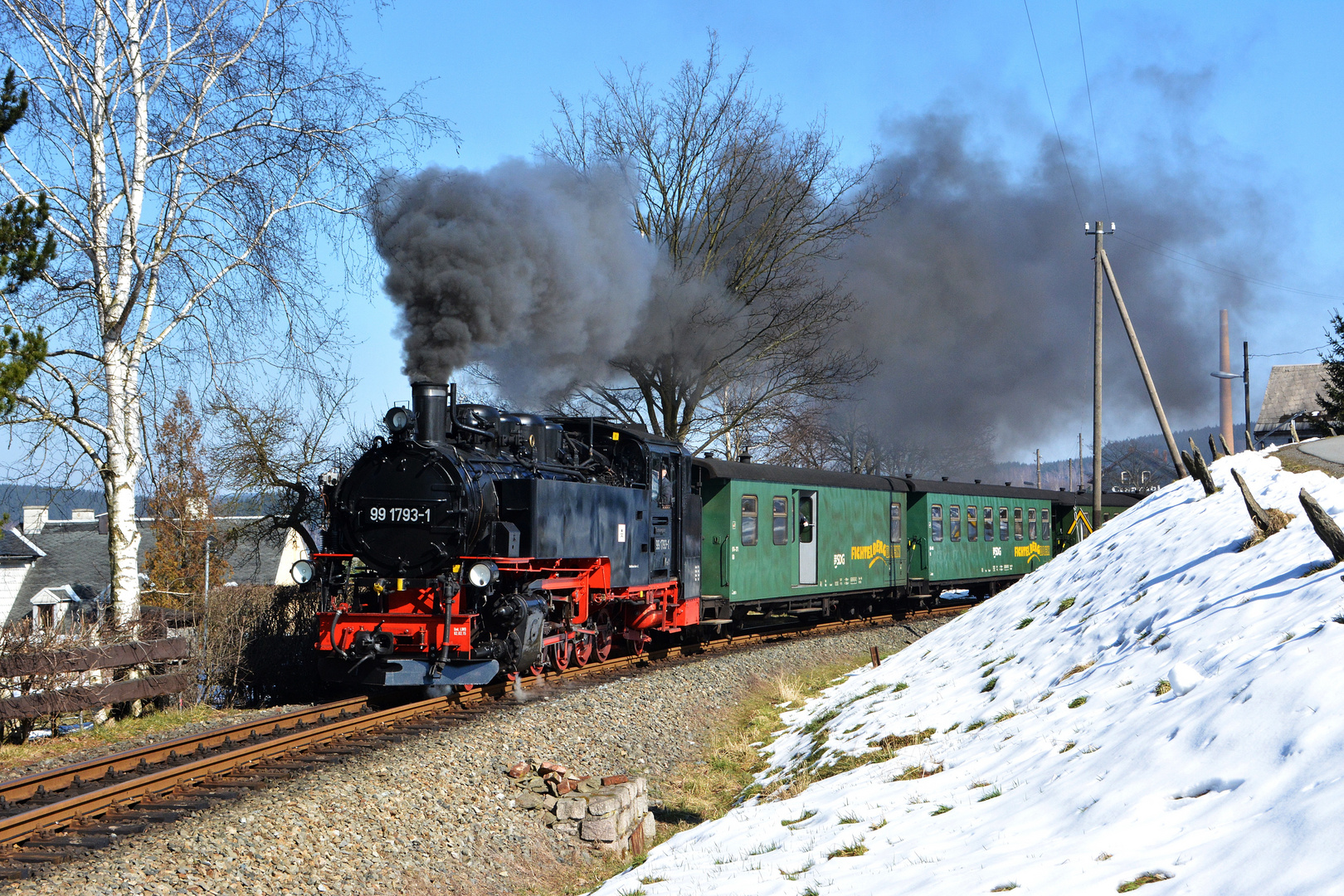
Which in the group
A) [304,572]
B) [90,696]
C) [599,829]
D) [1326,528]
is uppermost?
[1326,528]

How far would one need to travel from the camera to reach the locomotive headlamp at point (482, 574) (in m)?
8.98

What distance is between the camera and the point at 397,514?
946 centimetres

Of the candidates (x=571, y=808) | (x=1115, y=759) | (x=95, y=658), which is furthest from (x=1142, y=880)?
(x=95, y=658)

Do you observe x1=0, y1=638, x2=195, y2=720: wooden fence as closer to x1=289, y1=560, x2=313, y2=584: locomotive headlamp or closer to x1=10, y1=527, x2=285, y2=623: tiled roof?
x1=289, y1=560, x2=313, y2=584: locomotive headlamp

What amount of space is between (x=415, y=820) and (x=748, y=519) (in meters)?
8.93

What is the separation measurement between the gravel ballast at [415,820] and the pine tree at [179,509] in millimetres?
13360

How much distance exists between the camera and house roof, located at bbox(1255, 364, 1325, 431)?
42.9m

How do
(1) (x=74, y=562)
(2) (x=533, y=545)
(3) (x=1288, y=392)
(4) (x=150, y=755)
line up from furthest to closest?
1. (3) (x=1288, y=392)
2. (1) (x=74, y=562)
3. (2) (x=533, y=545)
4. (4) (x=150, y=755)

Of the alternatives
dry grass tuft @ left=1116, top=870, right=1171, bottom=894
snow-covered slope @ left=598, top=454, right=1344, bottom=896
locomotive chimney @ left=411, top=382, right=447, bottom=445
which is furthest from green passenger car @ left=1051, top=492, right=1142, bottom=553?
dry grass tuft @ left=1116, top=870, right=1171, bottom=894

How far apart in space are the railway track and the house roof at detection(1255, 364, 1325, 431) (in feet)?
142

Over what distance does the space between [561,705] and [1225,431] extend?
1913 centimetres

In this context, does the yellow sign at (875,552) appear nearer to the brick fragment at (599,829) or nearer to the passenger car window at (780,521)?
the passenger car window at (780,521)

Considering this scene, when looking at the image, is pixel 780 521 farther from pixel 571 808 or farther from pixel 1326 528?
pixel 1326 528

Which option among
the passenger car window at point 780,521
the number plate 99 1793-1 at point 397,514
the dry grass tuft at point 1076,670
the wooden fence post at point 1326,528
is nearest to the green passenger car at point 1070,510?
the passenger car window at point 780,521
